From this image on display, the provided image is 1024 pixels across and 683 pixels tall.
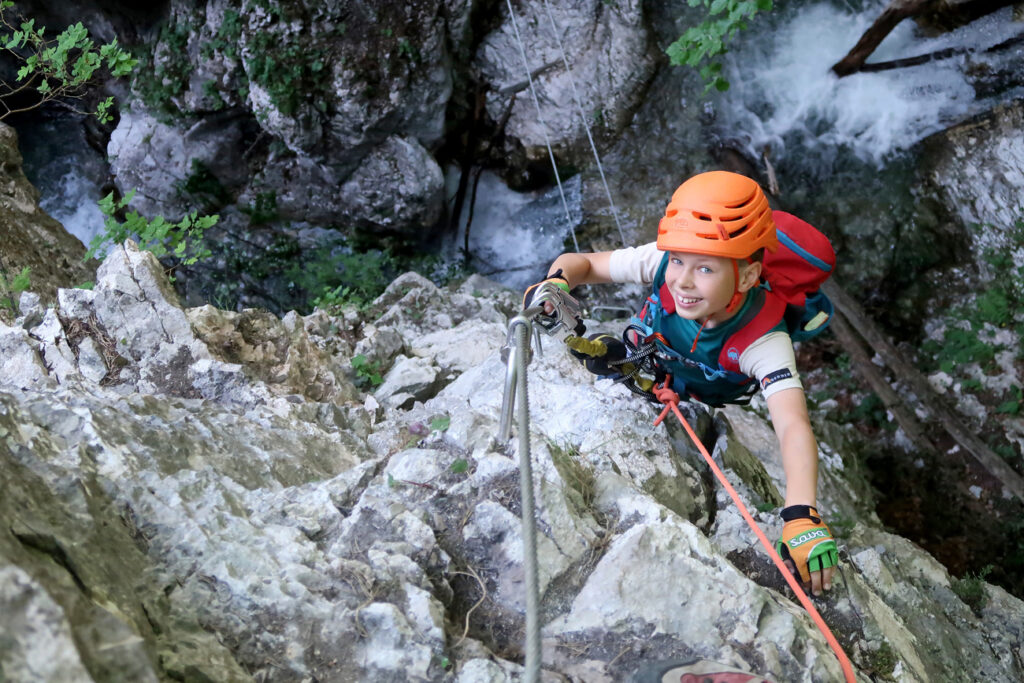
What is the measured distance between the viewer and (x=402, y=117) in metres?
7.85

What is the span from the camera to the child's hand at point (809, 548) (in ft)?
7.52

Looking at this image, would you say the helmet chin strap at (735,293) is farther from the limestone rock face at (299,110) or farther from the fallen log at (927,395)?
the limestone rock face at (299,110)

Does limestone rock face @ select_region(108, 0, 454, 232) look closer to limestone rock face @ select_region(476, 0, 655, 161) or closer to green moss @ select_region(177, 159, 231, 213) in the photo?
green moss @ select_region(177, 159, 231, 213)

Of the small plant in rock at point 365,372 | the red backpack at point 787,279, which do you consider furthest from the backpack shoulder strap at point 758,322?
the small plant in rock at point 365,372

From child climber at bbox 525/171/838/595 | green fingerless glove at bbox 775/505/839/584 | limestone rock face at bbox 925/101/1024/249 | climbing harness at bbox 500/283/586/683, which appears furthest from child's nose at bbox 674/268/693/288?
limestone rock face at bbox 925/101/1024/249

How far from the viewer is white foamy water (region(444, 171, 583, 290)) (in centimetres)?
838

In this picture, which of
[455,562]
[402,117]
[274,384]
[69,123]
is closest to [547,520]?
[455,562]

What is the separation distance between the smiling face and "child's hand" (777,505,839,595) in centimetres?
79

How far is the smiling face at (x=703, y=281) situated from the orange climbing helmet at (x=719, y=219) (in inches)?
2.7

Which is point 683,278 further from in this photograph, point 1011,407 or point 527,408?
point 1011,407

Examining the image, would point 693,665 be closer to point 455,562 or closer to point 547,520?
point 547,520

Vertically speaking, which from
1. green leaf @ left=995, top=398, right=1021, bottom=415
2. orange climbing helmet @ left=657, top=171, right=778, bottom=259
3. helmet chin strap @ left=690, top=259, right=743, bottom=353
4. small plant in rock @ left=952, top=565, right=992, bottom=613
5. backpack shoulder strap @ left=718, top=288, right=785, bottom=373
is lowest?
green leaf @ left=995, top=398, right=1021, bottom=415

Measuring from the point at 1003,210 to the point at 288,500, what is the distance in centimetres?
722

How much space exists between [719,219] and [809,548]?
1.18 meters
